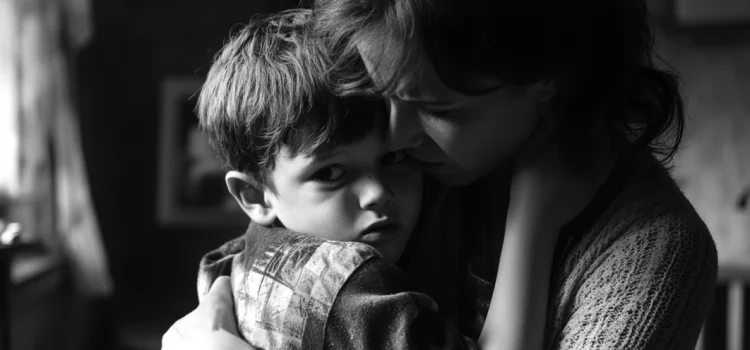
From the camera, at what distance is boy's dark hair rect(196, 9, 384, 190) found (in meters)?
0.75

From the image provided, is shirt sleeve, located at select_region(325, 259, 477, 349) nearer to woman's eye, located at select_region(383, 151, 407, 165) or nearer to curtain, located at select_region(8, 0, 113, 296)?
woman's eye, located at select_region(383, 151, 407, 165)

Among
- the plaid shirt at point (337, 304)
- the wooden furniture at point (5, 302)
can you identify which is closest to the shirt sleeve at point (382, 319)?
the plaid shirt at point (337, 304)

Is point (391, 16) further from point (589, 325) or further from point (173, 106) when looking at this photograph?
point (173, 106)

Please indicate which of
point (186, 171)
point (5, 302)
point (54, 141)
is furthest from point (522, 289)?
point (186, 171)

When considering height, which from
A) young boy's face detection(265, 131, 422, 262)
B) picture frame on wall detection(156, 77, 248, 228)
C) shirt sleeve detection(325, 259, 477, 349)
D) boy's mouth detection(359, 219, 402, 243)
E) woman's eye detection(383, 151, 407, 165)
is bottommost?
picture frame on wall detection(156, 77, 248, 228)

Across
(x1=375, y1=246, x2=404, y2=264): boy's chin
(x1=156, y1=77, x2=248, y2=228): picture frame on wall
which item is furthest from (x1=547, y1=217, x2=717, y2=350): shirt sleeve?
(x1=156, y1=77, x2=248, y2=228): picture frame on wall

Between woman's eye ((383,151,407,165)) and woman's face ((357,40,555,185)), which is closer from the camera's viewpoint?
woman's face ((357,40,555,185))

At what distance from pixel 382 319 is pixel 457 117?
21 centimetres

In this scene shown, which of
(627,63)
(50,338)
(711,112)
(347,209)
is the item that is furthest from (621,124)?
(50,338)

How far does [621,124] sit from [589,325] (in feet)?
0.73

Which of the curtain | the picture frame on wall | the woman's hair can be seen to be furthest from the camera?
the picture frame on wall

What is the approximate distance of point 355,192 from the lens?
78 cm

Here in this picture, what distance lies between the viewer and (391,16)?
0.66 meters

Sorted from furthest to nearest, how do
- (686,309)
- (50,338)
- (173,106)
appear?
1. (173,106)
2. (50,338)
3. (686,309)
